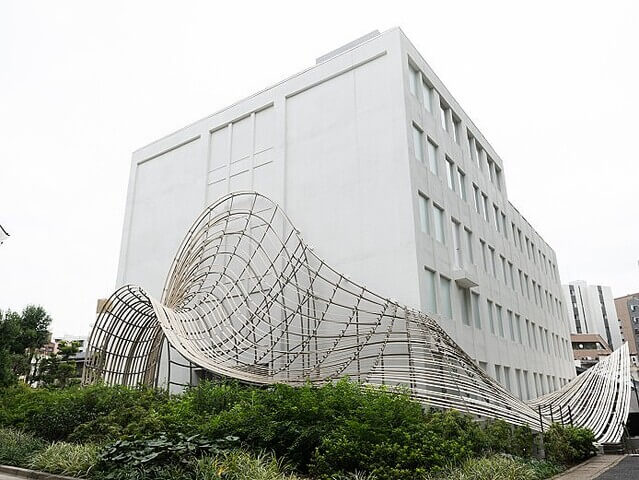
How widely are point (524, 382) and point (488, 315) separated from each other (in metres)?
5.93

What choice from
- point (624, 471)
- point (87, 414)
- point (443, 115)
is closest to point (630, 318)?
point (443, 115)

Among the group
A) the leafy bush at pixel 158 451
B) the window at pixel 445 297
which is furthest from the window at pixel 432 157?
the leafy bush at pixel 158 451

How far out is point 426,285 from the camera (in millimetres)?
19281

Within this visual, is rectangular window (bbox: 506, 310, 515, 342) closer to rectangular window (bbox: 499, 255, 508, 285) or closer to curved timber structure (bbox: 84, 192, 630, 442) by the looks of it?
rectangular window (bbox: 499, 255, 508, 285)

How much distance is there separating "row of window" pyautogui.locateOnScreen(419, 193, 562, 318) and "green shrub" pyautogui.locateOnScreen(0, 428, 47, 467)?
1375 cm

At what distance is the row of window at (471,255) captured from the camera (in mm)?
20989

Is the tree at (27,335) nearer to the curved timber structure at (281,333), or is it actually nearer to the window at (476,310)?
the curved timber structure at (281,333)

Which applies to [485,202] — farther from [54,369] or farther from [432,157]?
[54,369]

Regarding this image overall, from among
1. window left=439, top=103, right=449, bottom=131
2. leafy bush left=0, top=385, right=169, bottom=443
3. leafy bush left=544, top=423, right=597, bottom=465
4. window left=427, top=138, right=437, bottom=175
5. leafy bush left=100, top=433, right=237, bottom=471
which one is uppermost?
window left=439, top=103, right=449, bottom=131

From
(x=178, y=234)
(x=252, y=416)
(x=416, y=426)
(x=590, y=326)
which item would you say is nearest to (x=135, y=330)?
(x=178, y=234)

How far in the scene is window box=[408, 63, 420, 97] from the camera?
22.5 meters

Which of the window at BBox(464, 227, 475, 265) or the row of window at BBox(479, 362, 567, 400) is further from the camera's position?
the row of window at BBox(479, 362, 567, 400)

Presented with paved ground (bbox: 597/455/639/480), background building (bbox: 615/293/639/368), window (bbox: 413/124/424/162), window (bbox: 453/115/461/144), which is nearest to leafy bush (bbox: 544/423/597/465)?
paved ground (bbox: 597/455/639/480)

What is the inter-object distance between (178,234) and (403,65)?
13.6m
